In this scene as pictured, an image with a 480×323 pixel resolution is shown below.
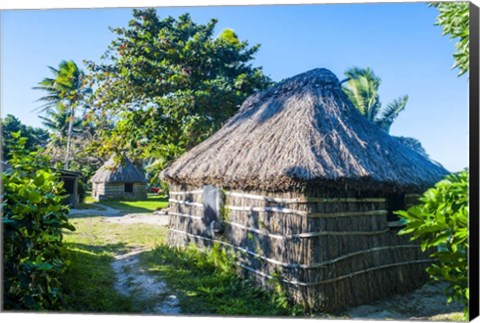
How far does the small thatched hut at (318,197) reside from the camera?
3279mm

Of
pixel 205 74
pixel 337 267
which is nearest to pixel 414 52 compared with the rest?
pixel 337 267

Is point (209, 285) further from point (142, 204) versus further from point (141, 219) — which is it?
point (142, 204)

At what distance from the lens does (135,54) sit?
406 centimetres

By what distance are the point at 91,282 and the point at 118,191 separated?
0.88 meters

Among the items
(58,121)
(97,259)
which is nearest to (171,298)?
(97,259)

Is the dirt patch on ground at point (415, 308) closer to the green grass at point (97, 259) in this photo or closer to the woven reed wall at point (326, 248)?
the woven reed wall at point (326, 248)

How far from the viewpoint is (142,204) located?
4.07 metres

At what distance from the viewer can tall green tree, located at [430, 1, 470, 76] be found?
2.90 meters

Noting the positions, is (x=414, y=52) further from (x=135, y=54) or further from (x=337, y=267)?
(x=135, y=54)

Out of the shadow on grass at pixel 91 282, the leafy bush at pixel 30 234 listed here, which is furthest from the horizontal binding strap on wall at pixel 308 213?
the leafy bush at pixel 30 234

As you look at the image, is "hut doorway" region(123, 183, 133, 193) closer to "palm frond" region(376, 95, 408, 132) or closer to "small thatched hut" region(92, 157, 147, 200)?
"small thatched hut" region(92, 157, 147, 200)

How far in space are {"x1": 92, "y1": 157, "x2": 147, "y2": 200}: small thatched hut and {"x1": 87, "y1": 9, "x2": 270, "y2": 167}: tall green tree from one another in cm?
18

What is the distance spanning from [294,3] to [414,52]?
99 cm

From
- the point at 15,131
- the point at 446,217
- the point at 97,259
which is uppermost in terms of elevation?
the point at 15,131
